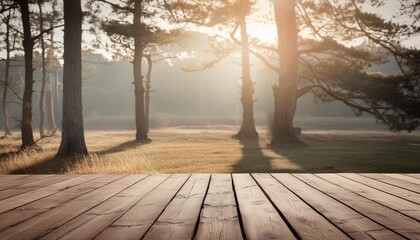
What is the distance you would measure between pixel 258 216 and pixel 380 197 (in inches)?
50.1

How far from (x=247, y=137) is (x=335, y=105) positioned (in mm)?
38513

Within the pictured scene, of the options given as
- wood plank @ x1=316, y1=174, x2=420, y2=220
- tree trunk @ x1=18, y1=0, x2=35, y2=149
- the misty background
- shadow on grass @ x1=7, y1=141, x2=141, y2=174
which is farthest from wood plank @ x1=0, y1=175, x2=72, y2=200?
the misty background

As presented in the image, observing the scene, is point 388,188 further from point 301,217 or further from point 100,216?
point 100,216

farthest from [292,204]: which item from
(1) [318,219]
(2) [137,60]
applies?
(2) [137,60]

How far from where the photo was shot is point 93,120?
2040 inches

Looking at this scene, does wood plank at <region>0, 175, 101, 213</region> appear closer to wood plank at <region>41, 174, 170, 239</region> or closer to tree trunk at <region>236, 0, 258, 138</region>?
wood plank at <region>41, 174, 170, 239</region>

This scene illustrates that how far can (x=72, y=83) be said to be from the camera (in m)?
11.4

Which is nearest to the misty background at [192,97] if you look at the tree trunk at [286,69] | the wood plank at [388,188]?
the tree trunk at [286,69]

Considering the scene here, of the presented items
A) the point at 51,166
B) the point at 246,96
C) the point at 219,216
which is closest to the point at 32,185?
the point at 219,216

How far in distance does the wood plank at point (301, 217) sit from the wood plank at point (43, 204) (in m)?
1.63

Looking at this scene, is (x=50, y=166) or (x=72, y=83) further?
(x=72, y=83)

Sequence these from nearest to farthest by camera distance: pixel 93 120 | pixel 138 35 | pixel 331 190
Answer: pixel 331 190, pixel 138 35, pixel 93 120

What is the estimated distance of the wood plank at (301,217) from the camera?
6.32 feet

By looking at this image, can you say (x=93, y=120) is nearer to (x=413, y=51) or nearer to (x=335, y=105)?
(x=335, y=105)
